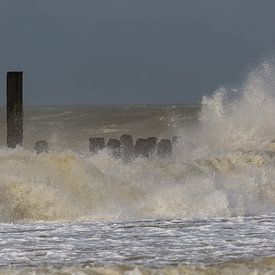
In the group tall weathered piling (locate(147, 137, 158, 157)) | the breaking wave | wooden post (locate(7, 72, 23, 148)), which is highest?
wooden post (locate(7, 72, 23, 148))

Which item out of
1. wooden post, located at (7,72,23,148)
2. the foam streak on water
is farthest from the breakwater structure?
the foam streak on water

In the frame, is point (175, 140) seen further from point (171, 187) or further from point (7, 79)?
point (171, 187)

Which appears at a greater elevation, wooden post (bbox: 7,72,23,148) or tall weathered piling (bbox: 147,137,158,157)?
wooden post (bbox: 7,72,23,148)

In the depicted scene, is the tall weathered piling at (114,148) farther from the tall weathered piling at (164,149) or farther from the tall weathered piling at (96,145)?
the tall weathered piling at (164,149)

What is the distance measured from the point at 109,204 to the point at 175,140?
7.70 m

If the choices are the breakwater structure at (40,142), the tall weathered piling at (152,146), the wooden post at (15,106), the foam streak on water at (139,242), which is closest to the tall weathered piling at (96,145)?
the breakwater structure at (40,142)

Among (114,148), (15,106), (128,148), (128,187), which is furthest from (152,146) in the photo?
(128,187)

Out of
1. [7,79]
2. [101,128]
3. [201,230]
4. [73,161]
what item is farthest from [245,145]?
[101,128]

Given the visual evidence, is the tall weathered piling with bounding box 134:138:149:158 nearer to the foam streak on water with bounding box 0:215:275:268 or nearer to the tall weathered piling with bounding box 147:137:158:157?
the tall weathered piling with bounding box 147:137:158:157

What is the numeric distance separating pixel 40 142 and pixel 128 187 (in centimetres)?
346

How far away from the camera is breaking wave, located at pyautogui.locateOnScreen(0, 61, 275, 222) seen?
7.39 m

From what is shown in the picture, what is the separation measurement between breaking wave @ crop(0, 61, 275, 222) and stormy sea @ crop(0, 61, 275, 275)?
1 centimetres

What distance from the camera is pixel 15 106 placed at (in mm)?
11406

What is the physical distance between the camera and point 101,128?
112 feet
